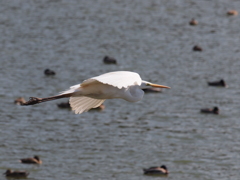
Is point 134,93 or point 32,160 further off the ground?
point 134,93

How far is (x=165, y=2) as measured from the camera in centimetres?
3512

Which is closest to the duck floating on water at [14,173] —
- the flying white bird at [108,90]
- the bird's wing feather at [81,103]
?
the bird's wing feather at [81,103]

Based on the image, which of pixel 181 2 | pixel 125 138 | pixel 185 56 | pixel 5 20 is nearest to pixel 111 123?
pixel 125 138

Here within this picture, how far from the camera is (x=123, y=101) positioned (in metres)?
22.1

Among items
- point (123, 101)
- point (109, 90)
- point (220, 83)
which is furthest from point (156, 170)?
point (220, 83)

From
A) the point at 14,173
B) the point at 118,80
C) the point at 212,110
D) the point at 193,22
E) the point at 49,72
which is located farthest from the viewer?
the point at 193,22

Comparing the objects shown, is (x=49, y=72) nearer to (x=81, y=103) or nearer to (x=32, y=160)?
(x=32, y=160)

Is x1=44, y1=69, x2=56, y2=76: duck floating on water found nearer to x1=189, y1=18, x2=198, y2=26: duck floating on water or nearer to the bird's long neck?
x1=189, y1=18, x2=198, y2=26: duck floating on water

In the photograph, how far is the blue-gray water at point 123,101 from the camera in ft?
57.9

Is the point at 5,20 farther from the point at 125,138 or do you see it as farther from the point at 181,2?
the point at 125,138

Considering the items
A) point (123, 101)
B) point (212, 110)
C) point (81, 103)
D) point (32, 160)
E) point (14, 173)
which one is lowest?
point (14, 173)

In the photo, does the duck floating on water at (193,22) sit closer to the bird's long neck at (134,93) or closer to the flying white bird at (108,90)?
the flying white bird at (108,90)

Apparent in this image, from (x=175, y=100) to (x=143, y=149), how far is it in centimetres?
422

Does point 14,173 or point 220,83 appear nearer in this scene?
point 14,173
